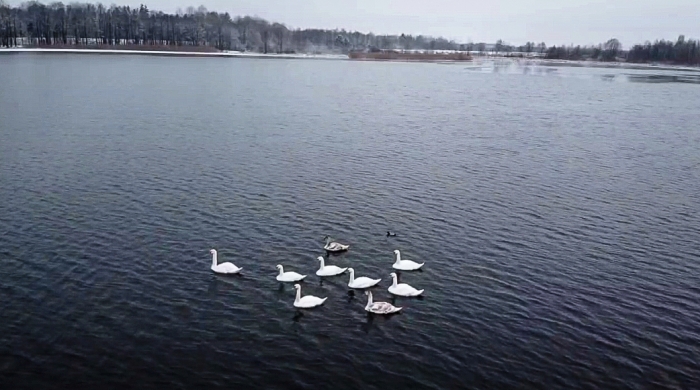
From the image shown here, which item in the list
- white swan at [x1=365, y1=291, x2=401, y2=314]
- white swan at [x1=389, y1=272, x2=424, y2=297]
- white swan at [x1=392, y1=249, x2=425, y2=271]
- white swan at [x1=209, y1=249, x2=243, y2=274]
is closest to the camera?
white swan at [x1=365, y1=291, x2=401, y2=314]

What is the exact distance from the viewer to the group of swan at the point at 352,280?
32.9m

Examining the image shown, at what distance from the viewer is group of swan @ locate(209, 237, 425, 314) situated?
32.9 m

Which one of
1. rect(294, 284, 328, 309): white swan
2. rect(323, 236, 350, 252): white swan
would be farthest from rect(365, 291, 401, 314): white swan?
rect(323, 236, 350, 252): white swan

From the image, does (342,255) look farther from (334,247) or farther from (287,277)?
(287,277)

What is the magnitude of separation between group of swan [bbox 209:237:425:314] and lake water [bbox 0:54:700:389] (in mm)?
515

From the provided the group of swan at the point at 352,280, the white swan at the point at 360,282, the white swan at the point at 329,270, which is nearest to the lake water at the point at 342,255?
the white swan at the point at 329,270

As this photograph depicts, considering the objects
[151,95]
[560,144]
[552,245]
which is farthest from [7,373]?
[151,95]

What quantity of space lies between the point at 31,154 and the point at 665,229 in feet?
185

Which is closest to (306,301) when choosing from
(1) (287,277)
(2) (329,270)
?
(1) (287,277)

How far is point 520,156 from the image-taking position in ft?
230

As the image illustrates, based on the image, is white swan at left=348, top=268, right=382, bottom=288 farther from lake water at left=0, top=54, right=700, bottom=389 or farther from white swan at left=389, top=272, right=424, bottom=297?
white swan at left=389, top=272, right=424, bottom=297

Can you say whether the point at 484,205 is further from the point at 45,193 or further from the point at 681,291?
the point at 45,193

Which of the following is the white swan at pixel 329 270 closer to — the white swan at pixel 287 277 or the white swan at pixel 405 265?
the white swan at pixel 287 277

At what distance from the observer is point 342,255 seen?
40062mm
